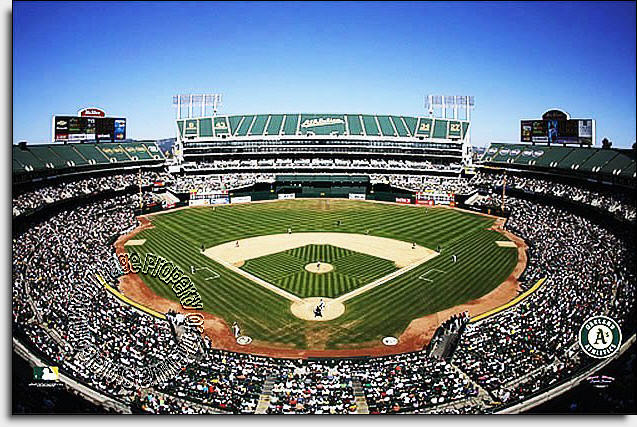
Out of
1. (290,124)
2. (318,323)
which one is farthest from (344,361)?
(290,124)

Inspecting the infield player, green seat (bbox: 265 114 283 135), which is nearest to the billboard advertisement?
green seat (bbox: 265 114 283 135)

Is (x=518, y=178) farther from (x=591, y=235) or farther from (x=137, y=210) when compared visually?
(x=137, y=210)

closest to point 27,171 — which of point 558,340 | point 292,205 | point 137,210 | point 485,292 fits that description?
point 137,210

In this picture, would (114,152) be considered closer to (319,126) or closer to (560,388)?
(319,126)

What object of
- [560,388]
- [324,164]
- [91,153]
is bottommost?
[560,388]

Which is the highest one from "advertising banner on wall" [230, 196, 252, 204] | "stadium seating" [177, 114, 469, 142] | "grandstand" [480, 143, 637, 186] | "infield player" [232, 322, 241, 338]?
"stadium seating" [177, 114, 469, 142]

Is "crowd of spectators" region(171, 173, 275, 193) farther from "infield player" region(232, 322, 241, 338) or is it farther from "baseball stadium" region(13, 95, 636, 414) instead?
"infield player" region(232, 322, 241, 338)
